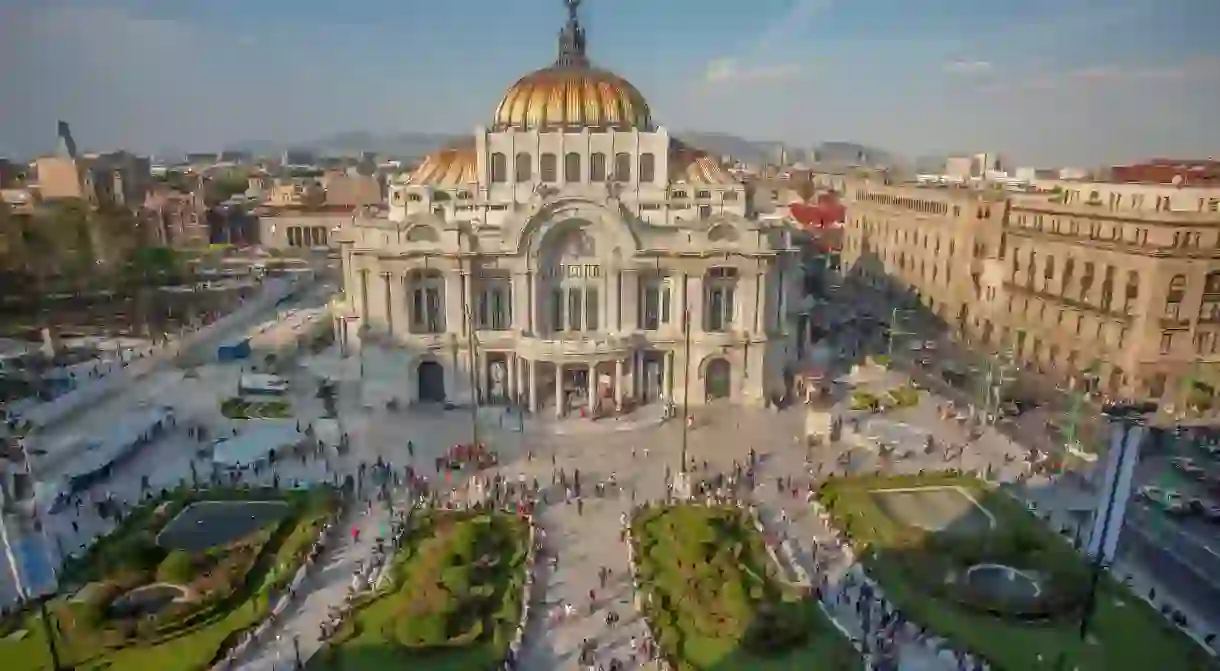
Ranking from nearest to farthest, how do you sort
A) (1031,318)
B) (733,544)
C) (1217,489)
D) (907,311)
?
(733,544) → (1217,489) → (1031,318) → (907,311)

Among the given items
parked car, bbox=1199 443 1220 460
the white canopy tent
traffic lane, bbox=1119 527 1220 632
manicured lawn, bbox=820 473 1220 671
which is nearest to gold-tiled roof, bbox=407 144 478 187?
the white canopy tent

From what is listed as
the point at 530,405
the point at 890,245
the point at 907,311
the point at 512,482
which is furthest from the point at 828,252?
the point at 512,482

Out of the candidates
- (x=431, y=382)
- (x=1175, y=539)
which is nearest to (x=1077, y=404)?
(x=1175, y=539)

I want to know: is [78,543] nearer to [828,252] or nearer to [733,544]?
[733,544]

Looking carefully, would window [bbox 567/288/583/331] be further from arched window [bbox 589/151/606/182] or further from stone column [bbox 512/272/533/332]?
arched window [bbox 589/151/606/182]

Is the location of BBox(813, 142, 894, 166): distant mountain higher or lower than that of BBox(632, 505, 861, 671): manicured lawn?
higher

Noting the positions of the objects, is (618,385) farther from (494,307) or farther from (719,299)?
(494,307)

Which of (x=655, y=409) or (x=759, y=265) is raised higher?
(x=759, y=265)

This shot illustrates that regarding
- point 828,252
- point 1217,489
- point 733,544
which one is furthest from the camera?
point 828,252

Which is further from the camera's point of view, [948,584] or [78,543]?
[78,543]
